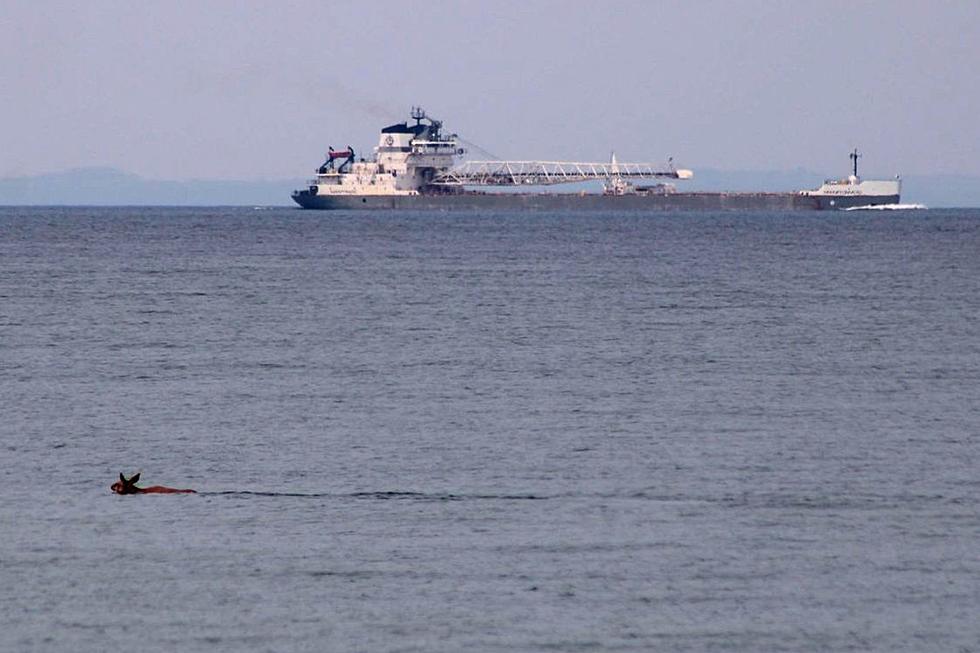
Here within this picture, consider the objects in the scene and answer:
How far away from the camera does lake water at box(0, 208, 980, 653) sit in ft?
47.2

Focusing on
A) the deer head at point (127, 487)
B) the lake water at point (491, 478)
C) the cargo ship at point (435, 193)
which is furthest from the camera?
the cargo ship at point (435, 193)

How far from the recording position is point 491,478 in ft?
66.4

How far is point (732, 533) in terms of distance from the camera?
17.3 metres

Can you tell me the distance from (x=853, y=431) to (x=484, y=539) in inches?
355

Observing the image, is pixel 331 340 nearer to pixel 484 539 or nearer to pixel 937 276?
pixel 484 539

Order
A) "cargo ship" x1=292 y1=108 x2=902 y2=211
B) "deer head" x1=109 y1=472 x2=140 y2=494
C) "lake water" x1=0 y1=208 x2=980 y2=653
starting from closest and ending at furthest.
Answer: "lake water" x1=0 y1=208 x2=980 y2=653, "deer head" x1=109 y1=472 x2=140 y2=494, "cargo ship" x1=292 y1=108 x2=902 y2=211

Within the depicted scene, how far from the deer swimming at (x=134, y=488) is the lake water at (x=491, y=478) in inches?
13.2

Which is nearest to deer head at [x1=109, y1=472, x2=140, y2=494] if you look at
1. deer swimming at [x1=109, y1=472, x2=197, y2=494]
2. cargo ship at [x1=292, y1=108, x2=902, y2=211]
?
deer swimming at [x1=109, y1=472, x2=197, y2=494]

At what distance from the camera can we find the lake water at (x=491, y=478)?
14375 mm

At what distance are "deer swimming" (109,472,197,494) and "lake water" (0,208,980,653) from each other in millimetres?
336

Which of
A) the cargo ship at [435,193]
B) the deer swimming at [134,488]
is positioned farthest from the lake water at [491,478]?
the cargo ship at [435,193]

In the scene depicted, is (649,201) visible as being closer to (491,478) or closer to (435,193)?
(435,193)

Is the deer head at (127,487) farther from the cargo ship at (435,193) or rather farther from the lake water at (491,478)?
the cargo ship at (435,193)

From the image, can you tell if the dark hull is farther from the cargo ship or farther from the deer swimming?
the deer swimming
